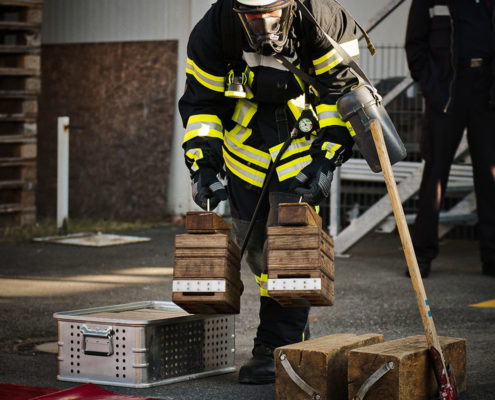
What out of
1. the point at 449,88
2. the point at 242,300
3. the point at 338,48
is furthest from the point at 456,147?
the point at 338,48

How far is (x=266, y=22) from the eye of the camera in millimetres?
4344

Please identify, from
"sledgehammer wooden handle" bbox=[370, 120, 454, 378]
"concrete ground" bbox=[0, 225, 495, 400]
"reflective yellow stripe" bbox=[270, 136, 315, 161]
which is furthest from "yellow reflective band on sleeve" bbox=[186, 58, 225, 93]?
"concrete ground" bbox=[0, 225, 495, 400]

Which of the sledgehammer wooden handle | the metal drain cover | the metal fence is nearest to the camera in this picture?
the sledgehammer wooden handle

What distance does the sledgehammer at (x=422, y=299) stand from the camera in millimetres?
4258

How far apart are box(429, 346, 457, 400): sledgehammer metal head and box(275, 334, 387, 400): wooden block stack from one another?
373 millimetres

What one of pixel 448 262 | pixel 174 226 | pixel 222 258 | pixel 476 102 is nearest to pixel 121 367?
pixel 222 258

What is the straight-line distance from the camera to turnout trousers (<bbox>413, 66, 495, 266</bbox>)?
793cm

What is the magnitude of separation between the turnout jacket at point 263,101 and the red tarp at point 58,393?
3.68ft

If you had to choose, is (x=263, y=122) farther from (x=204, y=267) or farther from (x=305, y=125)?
(x=204, y=267)

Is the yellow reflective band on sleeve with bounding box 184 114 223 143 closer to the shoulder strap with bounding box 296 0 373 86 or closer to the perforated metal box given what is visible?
the shoulder strap with bounding box 296 0 373 86

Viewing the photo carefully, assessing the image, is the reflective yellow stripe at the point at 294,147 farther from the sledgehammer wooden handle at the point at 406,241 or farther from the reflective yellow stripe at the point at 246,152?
the sledgehammer wooden handle at the point at 406,241

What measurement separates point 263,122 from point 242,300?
8.58ft

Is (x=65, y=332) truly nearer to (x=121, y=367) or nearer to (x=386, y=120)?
(x=121, y=367)

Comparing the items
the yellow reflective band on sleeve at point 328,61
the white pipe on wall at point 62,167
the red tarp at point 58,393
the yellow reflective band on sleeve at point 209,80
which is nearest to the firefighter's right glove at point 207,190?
the yellow reflective band on sleeve at point 209,80
